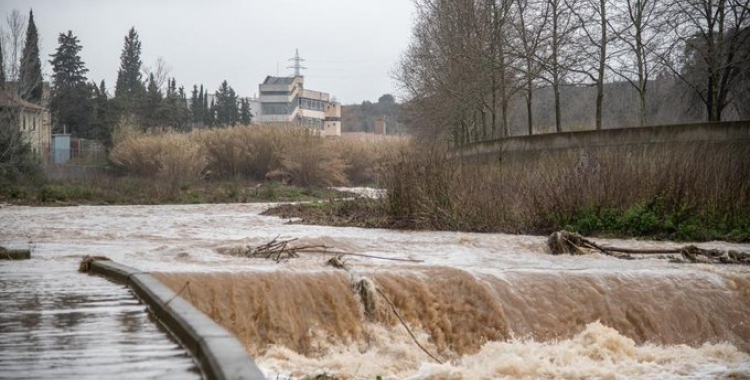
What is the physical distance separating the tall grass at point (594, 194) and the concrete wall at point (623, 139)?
57 centimetres

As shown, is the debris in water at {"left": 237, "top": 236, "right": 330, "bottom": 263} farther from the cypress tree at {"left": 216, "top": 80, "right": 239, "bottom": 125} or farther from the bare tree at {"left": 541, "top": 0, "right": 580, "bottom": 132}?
the cypress tree at {"left": 216, "top": 80, "right": 239, "bottom": 125}

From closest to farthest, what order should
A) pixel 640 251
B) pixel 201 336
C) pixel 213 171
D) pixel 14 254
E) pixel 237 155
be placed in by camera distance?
pixel 201 336
pixel 14 254
pixel 640 251
pixel 213 171
pixel 237 155

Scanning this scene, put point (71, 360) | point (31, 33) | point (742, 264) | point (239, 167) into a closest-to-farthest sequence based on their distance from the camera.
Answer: point (71, 360) < point (742, 264) < point (239, 167) < point (31, 33)

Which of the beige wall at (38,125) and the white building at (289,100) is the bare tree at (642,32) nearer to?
the beige wall at (38,125)

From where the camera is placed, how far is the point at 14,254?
47.5 ft

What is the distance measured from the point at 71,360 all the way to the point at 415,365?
5.55 m

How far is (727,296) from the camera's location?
1302cm

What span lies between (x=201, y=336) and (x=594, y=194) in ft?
57.7

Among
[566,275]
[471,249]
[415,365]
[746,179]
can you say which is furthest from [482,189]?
[415,365]

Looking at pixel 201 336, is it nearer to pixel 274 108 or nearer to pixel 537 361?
pixel 537 361

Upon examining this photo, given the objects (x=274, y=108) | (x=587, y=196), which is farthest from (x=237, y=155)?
(x=274, y=108)

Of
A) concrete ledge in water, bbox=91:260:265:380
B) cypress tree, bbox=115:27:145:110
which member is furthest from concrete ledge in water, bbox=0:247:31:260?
cypress tree, bbox=115:27:145:110

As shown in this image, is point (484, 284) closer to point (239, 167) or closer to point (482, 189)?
point (482, 189)

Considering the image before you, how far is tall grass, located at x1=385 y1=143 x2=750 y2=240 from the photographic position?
818 inches
